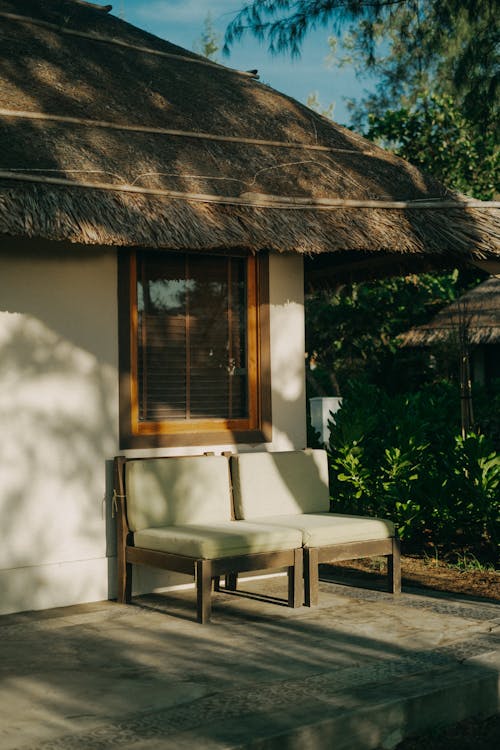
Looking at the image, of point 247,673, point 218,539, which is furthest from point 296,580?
point 247,673

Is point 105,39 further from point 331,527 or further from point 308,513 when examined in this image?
point 331,527

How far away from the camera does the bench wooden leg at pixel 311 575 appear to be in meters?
5.60

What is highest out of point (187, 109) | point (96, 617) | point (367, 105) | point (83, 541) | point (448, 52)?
point (367, 105)

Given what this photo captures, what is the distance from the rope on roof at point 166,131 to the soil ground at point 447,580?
319 centimetres

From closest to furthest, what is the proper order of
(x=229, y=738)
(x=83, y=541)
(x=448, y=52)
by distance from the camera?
1. (x=229, y=738)
2. (x=83, y=541)
3. (x=448, y=52)

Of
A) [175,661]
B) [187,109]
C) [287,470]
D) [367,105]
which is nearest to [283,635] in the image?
[175,661]

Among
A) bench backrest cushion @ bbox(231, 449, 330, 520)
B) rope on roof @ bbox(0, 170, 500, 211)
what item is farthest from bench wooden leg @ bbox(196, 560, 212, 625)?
rope on roof @ bbox(0, 170, 500, 211)

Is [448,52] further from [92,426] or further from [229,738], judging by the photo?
[229,738]

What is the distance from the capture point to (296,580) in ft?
18.4

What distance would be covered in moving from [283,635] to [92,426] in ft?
6.12

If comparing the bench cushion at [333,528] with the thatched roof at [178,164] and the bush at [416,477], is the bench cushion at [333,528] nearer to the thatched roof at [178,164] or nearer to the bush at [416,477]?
the bush at [416,477]

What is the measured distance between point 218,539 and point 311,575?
71 cm

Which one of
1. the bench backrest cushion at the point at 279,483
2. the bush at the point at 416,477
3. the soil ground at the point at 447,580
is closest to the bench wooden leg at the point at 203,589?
the bench backrest cushion at the point at 279,483

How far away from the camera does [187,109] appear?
697 cm
